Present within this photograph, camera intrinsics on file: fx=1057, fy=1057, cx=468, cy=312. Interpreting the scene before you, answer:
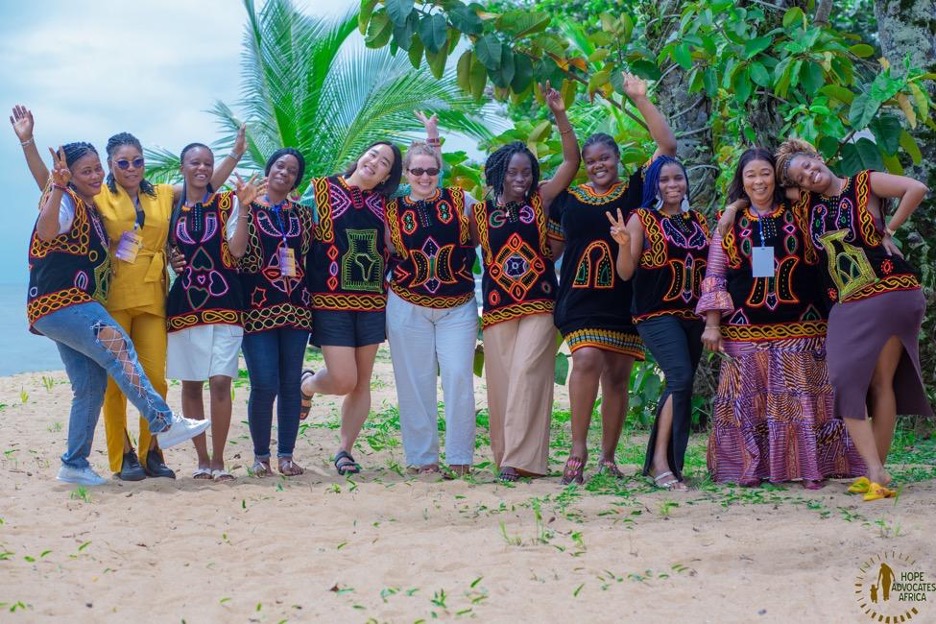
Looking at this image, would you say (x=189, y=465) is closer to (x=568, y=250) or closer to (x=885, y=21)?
(x=568, y=250)

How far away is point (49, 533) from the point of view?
14.8ft

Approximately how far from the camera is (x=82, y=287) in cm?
514

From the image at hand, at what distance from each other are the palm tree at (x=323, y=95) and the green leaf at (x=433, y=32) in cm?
672

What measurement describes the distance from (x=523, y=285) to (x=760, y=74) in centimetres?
175

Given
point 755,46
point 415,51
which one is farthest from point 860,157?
point 415,51

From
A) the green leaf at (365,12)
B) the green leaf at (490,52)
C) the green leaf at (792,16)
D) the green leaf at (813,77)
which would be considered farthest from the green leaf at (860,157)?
the green leaf at (365,12)

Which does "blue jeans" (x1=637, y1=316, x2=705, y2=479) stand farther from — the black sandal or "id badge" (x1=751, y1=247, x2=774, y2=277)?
the black sandal

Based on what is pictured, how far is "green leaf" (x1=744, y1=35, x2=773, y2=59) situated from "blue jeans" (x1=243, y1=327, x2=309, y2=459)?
112 inches

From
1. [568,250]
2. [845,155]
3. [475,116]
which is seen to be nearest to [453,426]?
[568,250]

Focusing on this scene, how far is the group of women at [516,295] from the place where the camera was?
5.06m

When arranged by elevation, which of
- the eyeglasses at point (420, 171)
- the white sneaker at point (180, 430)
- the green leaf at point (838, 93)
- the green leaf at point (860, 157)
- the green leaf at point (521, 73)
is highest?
the green leaf at point (521, 73)

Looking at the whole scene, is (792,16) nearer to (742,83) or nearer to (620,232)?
(742,83)

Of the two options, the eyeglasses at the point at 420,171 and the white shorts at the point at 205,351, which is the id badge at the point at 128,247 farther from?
the eyeglasses at the point at 420,171

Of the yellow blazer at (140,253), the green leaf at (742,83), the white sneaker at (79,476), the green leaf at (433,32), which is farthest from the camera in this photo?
the green leaf at (433,32)
